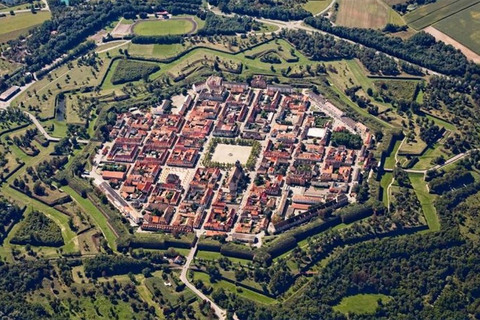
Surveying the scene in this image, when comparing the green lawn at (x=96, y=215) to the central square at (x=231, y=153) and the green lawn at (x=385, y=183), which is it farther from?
the green lawn at (x=385, y=183)

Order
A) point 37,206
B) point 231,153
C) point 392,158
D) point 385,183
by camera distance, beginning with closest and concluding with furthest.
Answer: point 385,183
point 37,206
point 392,158
point 231,153

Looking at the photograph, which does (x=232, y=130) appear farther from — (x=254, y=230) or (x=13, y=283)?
(x=13, y=283)

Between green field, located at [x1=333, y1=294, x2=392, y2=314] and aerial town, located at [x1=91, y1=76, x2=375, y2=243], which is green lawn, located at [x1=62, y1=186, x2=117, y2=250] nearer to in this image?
aerial town, located at [x1=91, y1=76, x2=375, y2=243]

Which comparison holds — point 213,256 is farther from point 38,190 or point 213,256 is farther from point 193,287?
point 38,190

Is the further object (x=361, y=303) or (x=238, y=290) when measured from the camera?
(x=238, y=290)

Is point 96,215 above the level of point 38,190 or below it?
below

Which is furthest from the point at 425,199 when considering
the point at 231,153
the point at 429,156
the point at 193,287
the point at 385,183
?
the point at 193,287

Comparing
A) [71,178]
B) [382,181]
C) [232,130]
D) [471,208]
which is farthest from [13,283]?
[471,208]

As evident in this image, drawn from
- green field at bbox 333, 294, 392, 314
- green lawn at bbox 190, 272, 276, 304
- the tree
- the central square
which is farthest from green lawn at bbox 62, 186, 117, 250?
green field at bbox 333, 294, 392, 314
